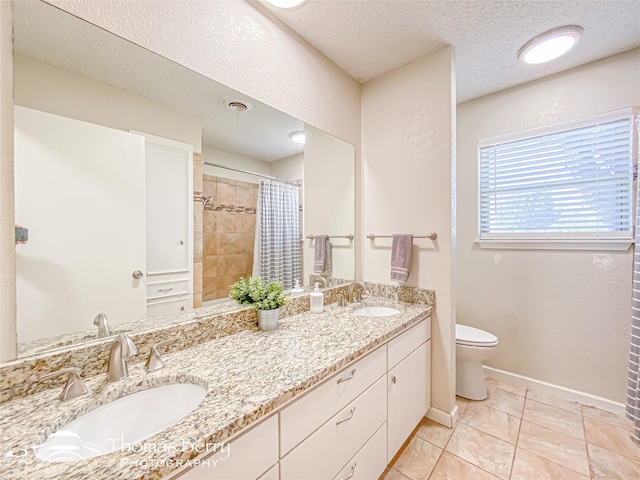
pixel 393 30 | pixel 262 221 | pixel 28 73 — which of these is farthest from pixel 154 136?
pixel 393 30

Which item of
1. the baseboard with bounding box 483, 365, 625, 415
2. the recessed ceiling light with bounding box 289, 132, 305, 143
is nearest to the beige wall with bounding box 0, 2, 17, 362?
the recessed ceiling light with bounding box 289, 132, 305, 143

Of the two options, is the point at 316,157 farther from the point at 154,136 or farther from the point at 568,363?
the point at 568,363

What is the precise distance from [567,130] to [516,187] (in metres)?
0.48

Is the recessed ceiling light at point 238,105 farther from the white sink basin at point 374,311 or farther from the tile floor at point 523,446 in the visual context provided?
the tile floor at point 523,446

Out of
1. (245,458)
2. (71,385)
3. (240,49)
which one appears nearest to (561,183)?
(240,49)

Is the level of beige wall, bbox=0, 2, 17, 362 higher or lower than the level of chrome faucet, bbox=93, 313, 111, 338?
higher

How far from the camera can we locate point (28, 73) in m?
0.80

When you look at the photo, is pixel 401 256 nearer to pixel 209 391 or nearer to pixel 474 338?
pixel 474 338

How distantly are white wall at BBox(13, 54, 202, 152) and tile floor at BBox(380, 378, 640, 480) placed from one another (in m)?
1.95

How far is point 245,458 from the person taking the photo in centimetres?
67

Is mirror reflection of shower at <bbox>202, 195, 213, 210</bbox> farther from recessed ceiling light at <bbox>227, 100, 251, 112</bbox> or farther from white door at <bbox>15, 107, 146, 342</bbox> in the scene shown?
recessed ceiling light at <bbox>227, 100, 251, 112</bbox>

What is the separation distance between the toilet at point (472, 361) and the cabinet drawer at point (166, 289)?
1.82m

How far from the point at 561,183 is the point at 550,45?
3.02ft

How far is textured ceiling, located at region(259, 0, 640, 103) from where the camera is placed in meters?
1.36
